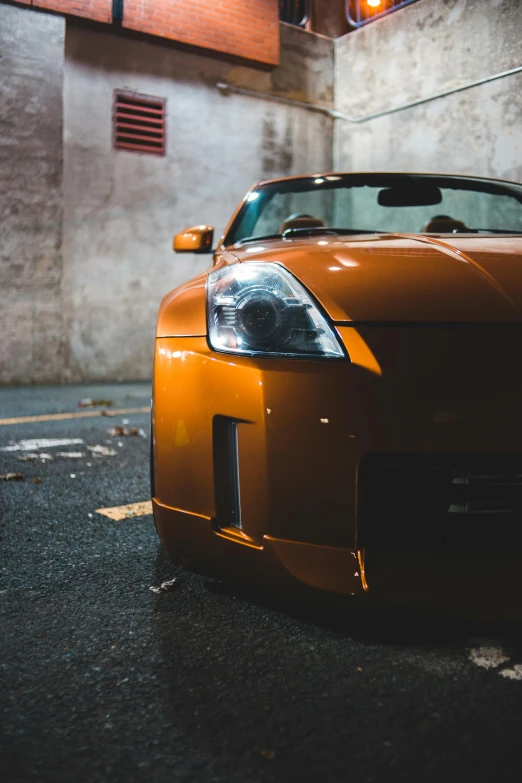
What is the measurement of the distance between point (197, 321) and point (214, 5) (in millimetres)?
8366

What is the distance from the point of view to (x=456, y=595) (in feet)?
4.58

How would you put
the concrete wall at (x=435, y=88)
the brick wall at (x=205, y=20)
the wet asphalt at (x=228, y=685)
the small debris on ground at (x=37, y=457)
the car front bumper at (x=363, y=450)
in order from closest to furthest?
the wet asphalt at (x=228, y=685)
the car front bumper at (x=363, y=450)
the small debris on ground at (x=37, y=457)
the brick wall at (x=205, y=20)
the concrete wall at (x=435, y=88)

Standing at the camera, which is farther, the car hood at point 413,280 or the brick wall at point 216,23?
the brick wall at point 216,23

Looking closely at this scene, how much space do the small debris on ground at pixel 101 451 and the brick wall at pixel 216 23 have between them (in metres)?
6.06

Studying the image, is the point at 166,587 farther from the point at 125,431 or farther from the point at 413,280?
the point at 125,431

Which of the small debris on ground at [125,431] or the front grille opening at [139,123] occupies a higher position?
the front grille opening at [139,123]

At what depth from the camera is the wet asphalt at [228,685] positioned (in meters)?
1.12

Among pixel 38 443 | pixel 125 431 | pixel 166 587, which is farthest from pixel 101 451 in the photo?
pixel 166 587

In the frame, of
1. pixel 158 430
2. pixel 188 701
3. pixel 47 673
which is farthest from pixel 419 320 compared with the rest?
pixel 47 673

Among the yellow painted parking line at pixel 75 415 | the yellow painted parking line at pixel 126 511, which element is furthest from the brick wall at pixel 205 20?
the yellow painted parking line at pixel 126 511

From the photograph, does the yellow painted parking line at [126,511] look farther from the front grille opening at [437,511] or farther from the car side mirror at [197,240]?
the front grille opening at [437,511]

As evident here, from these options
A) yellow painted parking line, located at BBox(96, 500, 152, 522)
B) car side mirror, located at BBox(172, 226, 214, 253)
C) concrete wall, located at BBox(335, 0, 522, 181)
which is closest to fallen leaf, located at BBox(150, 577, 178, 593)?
yellow painted parking line, located at BBox(96, 500, 152, 522)

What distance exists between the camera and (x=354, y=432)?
4.62 ft

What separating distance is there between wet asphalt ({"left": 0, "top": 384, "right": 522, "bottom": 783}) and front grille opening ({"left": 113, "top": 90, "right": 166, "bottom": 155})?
7.18 m
